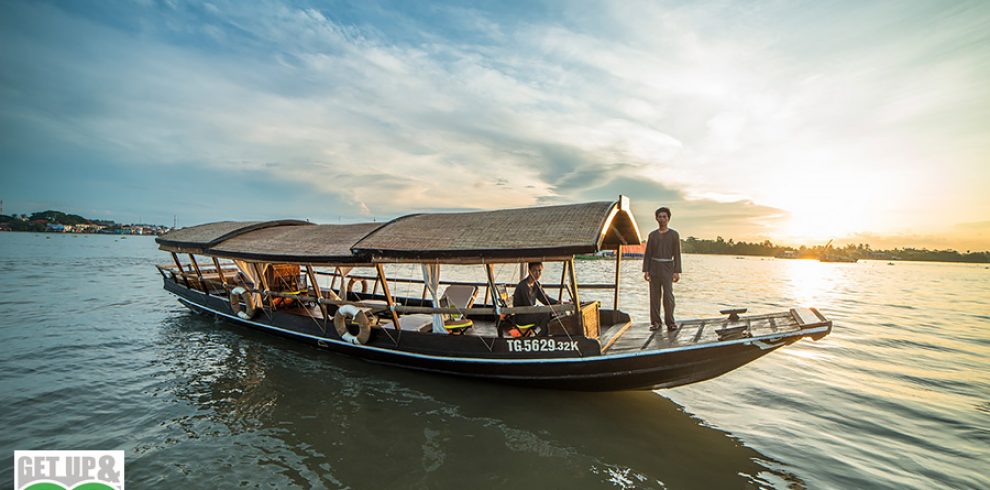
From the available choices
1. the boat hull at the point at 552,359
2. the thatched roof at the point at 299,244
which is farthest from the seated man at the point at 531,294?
the thatched roof at the point at 299,244

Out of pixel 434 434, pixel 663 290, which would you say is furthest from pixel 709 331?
pixel 434 434

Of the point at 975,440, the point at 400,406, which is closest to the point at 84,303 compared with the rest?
the point at 400,406

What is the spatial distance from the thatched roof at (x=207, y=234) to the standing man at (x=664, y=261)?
1118 centimetres

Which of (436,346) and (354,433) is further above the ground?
(436,346)

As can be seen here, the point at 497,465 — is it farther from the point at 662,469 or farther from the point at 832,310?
the point at 832,310

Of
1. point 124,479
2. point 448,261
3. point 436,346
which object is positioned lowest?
point 124,479

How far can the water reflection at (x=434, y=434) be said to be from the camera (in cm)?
468

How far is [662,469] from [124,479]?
6.42 m

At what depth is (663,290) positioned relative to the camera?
23.3 feet

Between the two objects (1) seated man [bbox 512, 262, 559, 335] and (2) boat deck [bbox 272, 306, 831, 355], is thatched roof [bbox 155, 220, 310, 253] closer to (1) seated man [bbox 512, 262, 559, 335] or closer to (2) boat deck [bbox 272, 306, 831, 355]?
(2) boat deck [bbox 272, 306, 831, 355]

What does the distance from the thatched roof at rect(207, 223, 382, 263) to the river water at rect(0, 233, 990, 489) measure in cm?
240

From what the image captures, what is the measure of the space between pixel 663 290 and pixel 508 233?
309 centimetres

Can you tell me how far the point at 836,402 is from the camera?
7117mm
